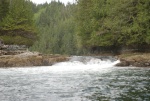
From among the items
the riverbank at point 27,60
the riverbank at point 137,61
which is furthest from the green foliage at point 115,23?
the riverbank at point 27,60

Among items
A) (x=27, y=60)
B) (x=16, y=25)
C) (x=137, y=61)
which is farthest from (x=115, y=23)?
(x=16, y=25)

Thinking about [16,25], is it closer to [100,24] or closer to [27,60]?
[100,24]

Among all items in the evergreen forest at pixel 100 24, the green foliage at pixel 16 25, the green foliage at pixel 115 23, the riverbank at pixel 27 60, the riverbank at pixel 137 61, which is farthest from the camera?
the green foliage at pixel 16 25

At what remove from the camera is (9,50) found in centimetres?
5319

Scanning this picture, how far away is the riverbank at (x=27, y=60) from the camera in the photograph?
143ft

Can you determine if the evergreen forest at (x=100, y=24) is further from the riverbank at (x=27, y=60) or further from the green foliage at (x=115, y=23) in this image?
the riverbank at (x=27, y=60)

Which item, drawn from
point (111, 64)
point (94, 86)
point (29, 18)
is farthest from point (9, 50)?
point (94, 86)

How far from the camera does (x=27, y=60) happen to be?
4484 cm

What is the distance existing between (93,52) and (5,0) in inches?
958

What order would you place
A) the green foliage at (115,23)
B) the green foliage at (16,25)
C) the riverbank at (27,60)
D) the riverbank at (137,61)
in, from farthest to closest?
the green foliage at (16,25) < the green foliage at (115,23) < the riverbank at (27,60) < the riverbank at (137,61)

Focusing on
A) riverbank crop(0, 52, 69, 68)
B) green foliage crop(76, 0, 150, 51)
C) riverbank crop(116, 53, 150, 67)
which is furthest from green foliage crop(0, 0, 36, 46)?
riverbank crop(116, 53, 150, 67)

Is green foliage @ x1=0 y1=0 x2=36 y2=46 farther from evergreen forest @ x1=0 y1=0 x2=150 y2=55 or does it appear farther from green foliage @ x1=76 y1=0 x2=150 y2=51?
green foliage @ x1=76 y1=0 x2=150 y2=51

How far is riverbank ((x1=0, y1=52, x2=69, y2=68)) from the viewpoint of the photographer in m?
43.6

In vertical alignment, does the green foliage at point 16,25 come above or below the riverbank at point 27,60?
above
